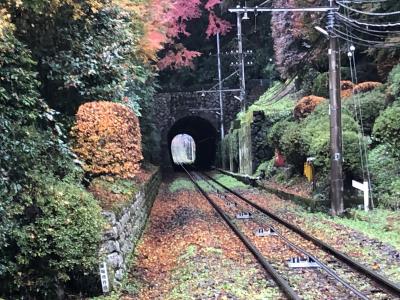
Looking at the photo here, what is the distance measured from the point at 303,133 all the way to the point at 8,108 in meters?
12.6

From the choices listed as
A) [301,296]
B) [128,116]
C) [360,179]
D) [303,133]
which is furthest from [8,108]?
[303,133]

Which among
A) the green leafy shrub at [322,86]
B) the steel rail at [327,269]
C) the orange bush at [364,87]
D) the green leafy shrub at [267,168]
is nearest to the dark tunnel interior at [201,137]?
the green leafy shrub at [267,168]

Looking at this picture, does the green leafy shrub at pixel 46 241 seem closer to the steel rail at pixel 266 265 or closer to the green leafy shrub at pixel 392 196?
the steel rail at pixel 266 265

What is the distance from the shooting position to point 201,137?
55.0m

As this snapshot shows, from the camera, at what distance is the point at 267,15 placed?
A: 4203 cm

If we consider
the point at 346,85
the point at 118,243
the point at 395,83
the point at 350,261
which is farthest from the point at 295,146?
the point at 118,243

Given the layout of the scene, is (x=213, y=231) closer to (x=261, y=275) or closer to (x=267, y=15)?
(x=261, y=275)

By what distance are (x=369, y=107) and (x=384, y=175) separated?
3.64 meters

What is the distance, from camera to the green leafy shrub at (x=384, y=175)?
44.5 feet

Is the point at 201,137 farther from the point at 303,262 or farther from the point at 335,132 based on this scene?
the point at 303,262

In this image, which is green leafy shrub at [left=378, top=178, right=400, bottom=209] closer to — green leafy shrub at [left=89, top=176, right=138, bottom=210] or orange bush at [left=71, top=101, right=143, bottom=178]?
green leafy shrub at [left=89, top=176, right=138, bottom=210]

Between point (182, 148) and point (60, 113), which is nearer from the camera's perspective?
point (60, 113)

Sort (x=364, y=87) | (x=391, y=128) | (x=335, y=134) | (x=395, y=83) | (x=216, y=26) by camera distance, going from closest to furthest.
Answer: (x=335, y=134)
(x=391, y=128)
(x=395, y=83)
(x=364, y=87)
(x=216, y=26)

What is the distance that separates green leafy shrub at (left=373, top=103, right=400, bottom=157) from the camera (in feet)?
47.4
